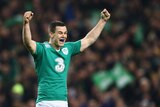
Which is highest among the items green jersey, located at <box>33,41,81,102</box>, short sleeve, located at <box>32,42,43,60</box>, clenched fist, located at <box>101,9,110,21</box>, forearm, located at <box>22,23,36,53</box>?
clenched fist, located at <box>101,9,110,21</box>

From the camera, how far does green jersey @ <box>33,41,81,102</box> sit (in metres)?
9.33

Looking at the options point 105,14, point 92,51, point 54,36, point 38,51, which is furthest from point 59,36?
point 92,51

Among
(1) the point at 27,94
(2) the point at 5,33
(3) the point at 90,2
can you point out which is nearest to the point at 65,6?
(3) the point at 90,2

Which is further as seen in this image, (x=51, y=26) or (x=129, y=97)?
(x=129, y=97)

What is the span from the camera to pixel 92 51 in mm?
16703

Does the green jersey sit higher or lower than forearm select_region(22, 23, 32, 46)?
lower

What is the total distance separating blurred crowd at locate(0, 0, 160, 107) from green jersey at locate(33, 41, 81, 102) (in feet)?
17.9

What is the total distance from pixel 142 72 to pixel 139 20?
2.22 metres

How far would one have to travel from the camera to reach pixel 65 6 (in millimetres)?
18094

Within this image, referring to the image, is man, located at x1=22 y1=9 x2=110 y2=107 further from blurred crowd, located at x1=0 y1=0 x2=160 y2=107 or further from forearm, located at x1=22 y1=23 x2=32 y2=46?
blurred crowd, located at x1=0 y1=0 x2=160 y2=107

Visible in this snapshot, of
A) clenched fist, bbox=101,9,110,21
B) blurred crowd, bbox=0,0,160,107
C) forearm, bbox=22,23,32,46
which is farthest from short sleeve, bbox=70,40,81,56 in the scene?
blurred crowd, bbox=0,0,160,107

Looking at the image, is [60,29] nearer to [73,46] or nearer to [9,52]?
[73,46]

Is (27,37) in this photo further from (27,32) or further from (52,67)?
(52,67)

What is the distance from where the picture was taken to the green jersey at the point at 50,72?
9.33 metres
